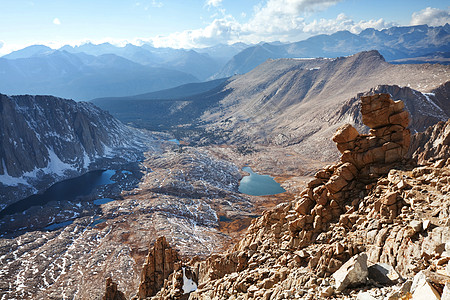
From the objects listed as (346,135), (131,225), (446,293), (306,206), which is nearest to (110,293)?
(306,206)

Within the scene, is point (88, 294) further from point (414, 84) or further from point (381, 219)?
point (414, 84)

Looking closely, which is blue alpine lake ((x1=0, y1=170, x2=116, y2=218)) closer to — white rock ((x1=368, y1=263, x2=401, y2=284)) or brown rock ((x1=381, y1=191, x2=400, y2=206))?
brown rock ((x1=381, y1=191, x2=400, y2=206))

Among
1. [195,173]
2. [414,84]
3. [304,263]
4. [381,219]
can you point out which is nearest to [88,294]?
[304,263]

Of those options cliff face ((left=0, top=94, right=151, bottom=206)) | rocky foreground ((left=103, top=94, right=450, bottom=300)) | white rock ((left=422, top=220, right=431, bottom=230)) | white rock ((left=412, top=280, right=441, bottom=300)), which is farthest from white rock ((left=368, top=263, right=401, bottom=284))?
cliff face ((left=0, top=94, right=151, bottom=206))

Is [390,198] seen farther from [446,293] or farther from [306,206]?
[446,293]

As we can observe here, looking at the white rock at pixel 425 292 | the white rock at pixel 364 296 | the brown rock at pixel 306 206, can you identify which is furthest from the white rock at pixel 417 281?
the brown rock at pixel 306 206

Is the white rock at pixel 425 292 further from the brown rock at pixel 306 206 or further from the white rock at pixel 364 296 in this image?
the brown rock at pixel 306 206
